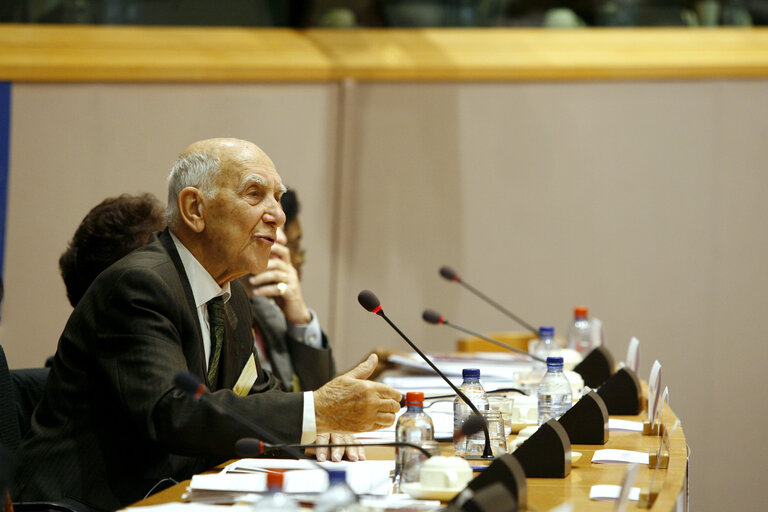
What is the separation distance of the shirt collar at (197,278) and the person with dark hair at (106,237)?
372 millimetres

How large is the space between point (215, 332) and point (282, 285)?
47.5 inches

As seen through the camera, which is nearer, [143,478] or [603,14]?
[143,478]

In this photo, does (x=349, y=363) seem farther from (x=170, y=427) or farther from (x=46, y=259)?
(x=170, y=427)

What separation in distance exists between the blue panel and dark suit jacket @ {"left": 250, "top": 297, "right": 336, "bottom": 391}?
1943mm

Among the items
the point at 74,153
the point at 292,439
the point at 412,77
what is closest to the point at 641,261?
the point at 412,77

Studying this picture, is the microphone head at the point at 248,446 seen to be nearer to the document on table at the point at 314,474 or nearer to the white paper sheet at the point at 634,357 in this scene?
the document on table at the point at 314,474

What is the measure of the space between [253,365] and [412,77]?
9.64 ft

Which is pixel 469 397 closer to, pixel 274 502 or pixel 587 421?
pixel 587 421

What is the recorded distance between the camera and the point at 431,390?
296cm

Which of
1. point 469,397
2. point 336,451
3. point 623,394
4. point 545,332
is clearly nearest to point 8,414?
point 336,451

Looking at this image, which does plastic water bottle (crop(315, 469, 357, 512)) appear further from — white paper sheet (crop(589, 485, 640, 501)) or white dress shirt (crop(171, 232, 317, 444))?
white dress shirt (crop(171, 232, 317, 444))

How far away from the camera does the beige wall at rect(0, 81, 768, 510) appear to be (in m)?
4.90

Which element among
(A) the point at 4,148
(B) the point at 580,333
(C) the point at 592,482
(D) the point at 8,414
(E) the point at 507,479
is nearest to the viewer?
(E) the point at 507,479

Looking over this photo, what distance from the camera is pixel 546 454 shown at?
1822 mm
